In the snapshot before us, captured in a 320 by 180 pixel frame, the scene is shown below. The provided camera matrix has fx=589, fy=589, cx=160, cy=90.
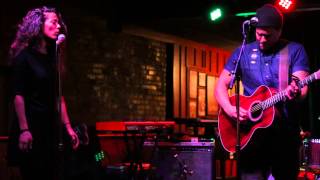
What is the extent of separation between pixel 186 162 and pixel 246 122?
320 centimetres

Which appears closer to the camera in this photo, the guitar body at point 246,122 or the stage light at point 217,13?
the guitar body at point 246,122

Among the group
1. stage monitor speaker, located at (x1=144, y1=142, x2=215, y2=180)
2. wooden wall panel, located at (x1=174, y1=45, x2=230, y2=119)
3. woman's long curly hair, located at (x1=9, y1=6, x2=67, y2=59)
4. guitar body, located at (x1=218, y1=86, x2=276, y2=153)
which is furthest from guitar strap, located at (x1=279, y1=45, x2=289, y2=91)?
wooden wall panel, located at (x1=174, y1=45, x2=230, y2=119)

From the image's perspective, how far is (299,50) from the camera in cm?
486

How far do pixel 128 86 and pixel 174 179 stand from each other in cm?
378

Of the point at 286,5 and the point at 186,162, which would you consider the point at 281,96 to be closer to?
the point at 186,162

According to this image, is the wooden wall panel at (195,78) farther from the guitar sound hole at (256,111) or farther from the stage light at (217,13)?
the guitar sound hole at (256,111)

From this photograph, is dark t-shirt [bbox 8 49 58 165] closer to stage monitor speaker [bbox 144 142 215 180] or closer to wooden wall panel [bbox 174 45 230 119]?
stage monitor speaker [bbox 144 142 215 180]

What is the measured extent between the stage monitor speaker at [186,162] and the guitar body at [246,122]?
2.75m

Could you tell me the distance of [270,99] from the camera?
192 inches

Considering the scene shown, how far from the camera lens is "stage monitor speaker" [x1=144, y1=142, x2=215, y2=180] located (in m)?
8.16

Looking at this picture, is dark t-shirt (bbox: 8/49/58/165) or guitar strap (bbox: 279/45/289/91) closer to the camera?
dark t-shirt (bbox: 8/49/58/165)

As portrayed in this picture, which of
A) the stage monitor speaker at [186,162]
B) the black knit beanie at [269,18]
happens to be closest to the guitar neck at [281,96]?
the black knit beanie at [269,18]

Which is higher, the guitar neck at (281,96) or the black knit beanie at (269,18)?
the black knit beanie at (269,18)

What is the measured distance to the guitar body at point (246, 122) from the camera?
4.91 meters
